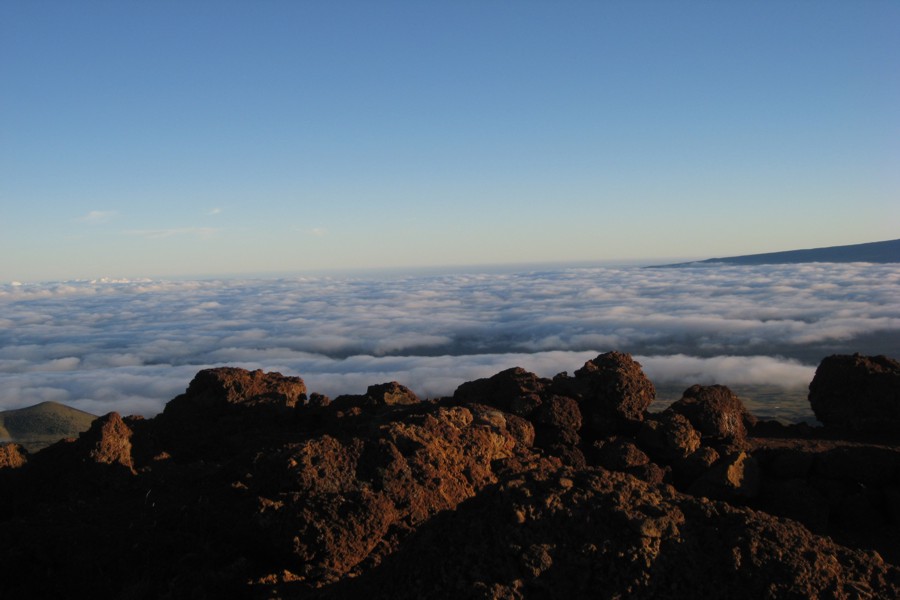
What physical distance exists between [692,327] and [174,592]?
3919 inches

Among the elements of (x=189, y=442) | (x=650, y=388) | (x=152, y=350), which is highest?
(x=650, y=388)

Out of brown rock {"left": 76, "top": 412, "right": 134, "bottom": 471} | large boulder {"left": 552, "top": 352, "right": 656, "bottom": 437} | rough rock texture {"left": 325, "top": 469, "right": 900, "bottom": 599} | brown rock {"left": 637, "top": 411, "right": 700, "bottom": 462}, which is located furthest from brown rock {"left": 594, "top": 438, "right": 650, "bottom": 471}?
brown rock {"left": 76, "top": 412, "right": 134, "bottom": 471}

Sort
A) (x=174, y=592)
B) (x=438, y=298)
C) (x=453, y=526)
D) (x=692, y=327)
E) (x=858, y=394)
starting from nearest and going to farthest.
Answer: (x=453, y=526) < (x=174, y=592) < (x=858, y=394) < (x=692, y=327) < (x=438, y=298)

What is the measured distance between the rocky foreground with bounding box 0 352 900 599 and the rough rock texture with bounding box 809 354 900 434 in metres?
0.03

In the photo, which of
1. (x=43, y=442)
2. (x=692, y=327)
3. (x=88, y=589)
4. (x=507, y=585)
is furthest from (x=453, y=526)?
(x=692, y=327)

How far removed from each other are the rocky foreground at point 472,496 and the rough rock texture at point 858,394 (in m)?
0.03

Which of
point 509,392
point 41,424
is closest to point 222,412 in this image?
point 509,392

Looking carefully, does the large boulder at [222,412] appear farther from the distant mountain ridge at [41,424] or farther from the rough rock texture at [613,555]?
the distant mountain ridge at [41,424]

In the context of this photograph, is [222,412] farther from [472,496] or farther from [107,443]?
[472,496]

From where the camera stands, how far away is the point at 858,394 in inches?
428

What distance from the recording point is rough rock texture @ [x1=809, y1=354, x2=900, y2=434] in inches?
410

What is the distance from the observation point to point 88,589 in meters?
5.18

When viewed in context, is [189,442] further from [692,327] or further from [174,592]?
[692,327]

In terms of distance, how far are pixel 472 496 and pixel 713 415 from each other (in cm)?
546
